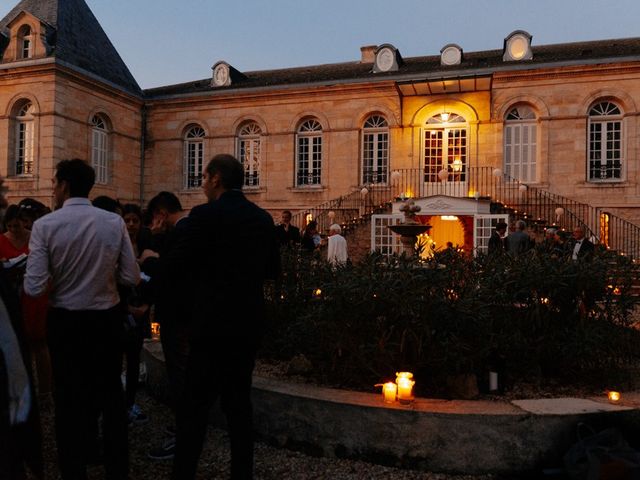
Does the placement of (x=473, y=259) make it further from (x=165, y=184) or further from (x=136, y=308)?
(x=165, y=184)

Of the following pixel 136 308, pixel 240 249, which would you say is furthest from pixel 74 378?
pixel 240 249

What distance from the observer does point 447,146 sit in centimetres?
1900

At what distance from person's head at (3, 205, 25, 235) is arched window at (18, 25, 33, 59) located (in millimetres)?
17190

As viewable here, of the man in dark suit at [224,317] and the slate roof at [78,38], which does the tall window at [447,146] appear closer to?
the slate roof at [78,38]

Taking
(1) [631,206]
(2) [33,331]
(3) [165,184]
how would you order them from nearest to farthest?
(2) [33,331] → (1) [631,206] → (3) [165,184]

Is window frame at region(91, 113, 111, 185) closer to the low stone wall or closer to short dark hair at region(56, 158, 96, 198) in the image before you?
short dark hair at region(56, 158, 96, 198)

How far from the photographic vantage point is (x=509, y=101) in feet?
59.3

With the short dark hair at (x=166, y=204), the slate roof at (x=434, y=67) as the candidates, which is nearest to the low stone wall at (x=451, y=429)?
the short dark hair at (x=166, y=204)

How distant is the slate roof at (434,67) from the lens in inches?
689

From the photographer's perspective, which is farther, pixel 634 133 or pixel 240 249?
pixel 634 133

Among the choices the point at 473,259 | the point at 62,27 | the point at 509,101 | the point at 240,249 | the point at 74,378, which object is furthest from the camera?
the point at 62,27

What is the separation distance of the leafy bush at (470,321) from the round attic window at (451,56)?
1602cm

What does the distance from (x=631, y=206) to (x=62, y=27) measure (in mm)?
20425

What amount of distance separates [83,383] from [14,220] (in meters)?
2.28
